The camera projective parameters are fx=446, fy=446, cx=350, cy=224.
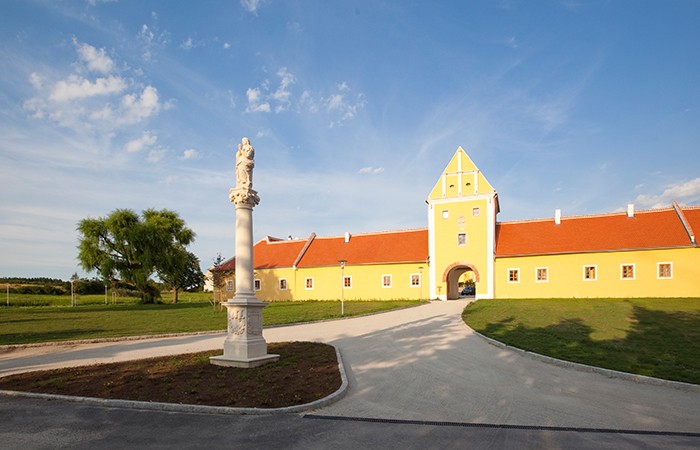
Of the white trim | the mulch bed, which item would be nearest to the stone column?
the mulch bed

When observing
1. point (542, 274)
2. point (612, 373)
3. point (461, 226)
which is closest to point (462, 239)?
point (461, 226)

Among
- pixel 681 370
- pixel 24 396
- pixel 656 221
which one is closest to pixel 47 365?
pixel 24 396

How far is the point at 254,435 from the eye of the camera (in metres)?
6.08

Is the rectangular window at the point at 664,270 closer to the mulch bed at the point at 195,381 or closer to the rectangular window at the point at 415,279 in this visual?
the rectangular window at the point at 415,279

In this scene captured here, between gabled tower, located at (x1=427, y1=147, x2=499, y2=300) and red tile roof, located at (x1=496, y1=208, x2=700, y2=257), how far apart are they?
200 centimetres

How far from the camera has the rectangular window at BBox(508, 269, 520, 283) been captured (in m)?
36.5

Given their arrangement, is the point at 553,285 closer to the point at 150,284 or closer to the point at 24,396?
the point at 24,396

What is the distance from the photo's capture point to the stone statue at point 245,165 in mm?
11625

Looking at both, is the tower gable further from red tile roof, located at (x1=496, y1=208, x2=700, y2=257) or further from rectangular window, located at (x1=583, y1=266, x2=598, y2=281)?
rectangular window, located at (x1=583, y1=266, x2=598, y2=281)

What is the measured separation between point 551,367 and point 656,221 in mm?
31447

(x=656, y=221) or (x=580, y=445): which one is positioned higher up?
(x=656, y=221)

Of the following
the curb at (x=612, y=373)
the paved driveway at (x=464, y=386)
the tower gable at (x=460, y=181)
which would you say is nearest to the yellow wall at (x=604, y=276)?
the tower gable at (x=460, y=181)

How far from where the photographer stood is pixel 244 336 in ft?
34.8

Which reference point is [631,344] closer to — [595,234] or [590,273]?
[590,273]
